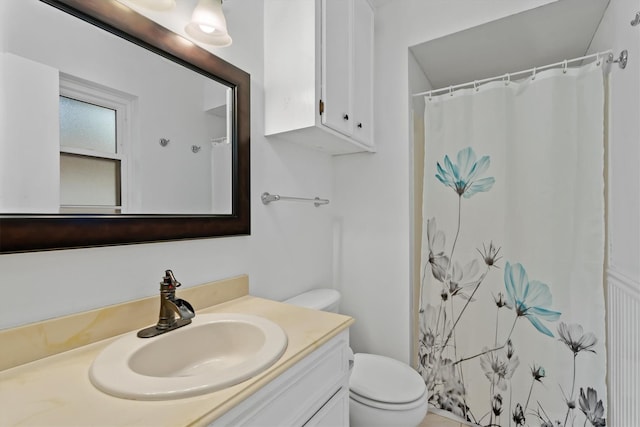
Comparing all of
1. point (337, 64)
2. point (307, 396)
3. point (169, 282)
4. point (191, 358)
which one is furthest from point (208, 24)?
point (307, 396)

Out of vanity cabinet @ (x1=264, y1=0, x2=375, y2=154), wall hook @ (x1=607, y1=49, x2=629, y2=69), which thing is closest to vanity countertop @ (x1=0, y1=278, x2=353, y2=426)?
vanity cabinet @ (x1=264, y1=0, x2=375, y2=154)

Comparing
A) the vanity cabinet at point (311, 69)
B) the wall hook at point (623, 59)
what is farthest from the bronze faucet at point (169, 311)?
the wall hook at point (623, 59)

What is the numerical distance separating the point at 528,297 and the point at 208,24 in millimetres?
1847

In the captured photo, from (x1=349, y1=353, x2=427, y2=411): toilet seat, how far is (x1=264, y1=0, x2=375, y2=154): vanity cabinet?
3.92ft

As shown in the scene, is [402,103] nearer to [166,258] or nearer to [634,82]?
[634,82]

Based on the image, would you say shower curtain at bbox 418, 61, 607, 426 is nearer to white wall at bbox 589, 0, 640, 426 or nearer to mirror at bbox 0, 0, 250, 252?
white wall at bbox 589, 0, 640, 426

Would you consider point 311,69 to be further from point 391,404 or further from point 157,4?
point 391,404

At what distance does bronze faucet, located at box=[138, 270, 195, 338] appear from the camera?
0.84m

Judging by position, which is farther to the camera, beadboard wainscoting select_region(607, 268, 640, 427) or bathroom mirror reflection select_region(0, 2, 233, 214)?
beadboard wainscoting select_region(607, 268, 640, 427)

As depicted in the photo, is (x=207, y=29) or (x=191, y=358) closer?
(x=191, y=358)

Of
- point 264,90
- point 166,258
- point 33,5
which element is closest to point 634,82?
point 264,90

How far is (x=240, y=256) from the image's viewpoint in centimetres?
126

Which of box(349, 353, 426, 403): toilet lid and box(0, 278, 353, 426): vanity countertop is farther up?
box(0, 278, 353, 426): vanity countertop

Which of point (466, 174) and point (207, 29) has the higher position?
point (207, 29)
